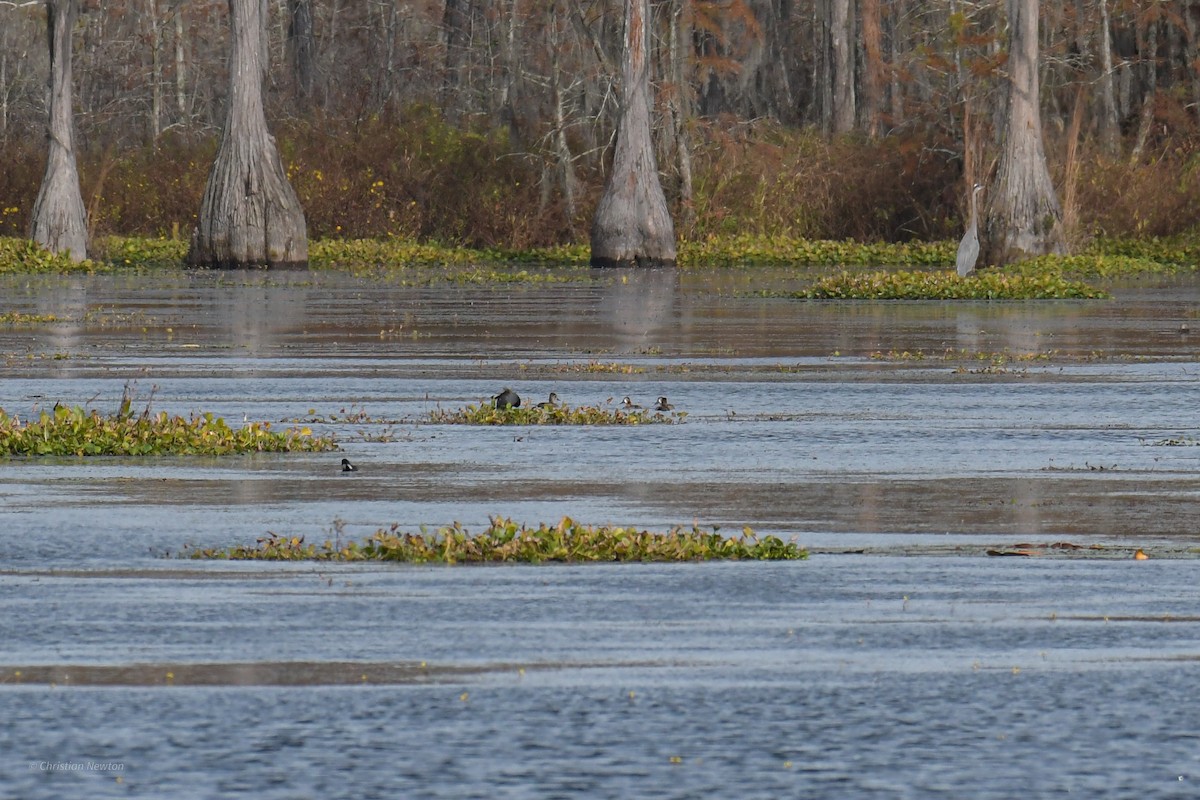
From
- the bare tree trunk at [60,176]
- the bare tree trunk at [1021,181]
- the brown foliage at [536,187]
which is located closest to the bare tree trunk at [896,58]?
the brown foliage at [536,187]

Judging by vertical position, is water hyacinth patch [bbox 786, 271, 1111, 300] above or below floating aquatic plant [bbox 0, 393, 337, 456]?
above

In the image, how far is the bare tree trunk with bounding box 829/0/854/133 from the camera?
60688 millimetres

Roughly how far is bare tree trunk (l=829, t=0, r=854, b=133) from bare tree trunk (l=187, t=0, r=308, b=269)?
20.5 meters

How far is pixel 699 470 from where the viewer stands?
13688mm

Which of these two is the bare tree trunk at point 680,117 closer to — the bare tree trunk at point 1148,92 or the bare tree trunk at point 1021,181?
the bare tree trunk at point 1148,92

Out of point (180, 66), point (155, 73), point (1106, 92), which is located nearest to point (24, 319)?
point (1106, 92)

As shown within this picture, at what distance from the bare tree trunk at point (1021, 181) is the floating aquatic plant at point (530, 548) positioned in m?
31.8

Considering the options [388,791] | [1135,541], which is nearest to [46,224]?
[1135,541]

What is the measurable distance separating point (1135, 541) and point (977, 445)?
4.18m

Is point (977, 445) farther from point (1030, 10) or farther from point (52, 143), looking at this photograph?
point (52, 143)

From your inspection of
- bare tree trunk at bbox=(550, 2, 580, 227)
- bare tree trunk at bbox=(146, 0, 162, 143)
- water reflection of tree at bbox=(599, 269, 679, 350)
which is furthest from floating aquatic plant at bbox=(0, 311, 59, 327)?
bare tree trunk at bbox=(146, 0, 162, 143)

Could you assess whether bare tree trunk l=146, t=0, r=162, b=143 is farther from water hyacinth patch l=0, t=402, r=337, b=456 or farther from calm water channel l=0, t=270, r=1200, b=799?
water hyacinth patch l=0, t=402, r=337, b=456

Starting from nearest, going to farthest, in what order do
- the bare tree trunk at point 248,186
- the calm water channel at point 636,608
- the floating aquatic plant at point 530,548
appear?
the calm water channel at point 636,608
the floating aquatic plant at point 530,548
the bare tree trunk at point 248,186

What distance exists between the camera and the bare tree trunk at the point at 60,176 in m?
44.0
